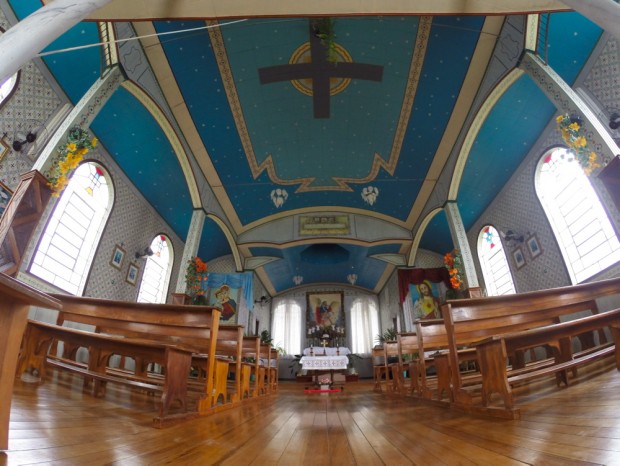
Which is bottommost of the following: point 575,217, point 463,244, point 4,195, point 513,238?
point 4,195

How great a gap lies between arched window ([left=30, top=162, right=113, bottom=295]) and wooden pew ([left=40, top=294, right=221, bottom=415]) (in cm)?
265

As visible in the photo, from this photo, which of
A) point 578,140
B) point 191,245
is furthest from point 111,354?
point 578,140

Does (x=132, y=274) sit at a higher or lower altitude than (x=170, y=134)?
lower

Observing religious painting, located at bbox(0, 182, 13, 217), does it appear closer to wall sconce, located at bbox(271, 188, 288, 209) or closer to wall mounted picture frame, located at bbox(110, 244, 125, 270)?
wall mounted picture frame, located at bbox(110, 244, 125, 270)

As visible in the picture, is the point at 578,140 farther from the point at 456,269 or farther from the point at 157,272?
the point at 157,272

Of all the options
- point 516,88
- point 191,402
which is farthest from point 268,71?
point 191,402

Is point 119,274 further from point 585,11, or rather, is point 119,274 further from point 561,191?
point 561,191

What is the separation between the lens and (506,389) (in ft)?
7.11

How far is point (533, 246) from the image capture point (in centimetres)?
718

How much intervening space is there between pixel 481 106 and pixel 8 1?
7.14m

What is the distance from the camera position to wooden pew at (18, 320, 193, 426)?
89.8 inches

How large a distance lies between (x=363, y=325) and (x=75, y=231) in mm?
12152

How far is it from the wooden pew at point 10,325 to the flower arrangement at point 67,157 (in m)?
3.37

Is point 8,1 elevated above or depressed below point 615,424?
above
